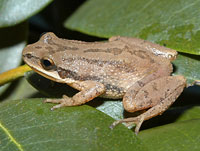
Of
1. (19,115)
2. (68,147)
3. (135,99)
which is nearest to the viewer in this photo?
(68,147)

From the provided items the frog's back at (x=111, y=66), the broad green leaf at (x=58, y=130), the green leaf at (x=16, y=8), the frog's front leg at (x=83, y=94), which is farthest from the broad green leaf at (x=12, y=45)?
the broad green leaf at (x=58, y=130)

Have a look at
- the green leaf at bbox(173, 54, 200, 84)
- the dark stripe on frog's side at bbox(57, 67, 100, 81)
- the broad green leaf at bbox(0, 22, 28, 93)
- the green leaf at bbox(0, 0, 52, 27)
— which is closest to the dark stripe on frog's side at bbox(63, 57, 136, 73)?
the dark stripe on frog's side at bbox(57, 67, 100, 81)

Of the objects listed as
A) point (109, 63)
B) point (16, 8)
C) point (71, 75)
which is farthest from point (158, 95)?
point (16, 8)

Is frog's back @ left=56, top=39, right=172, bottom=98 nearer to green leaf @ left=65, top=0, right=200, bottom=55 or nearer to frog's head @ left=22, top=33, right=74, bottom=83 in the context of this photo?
frog's head @ left=22, top=33, right=74, bottom=83

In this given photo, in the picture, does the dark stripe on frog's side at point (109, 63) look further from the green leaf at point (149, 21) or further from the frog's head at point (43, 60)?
the green leaf at point (149, 21)

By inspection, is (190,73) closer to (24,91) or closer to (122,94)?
(122,94)

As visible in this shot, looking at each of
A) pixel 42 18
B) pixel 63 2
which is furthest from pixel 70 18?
pixel 42 18
